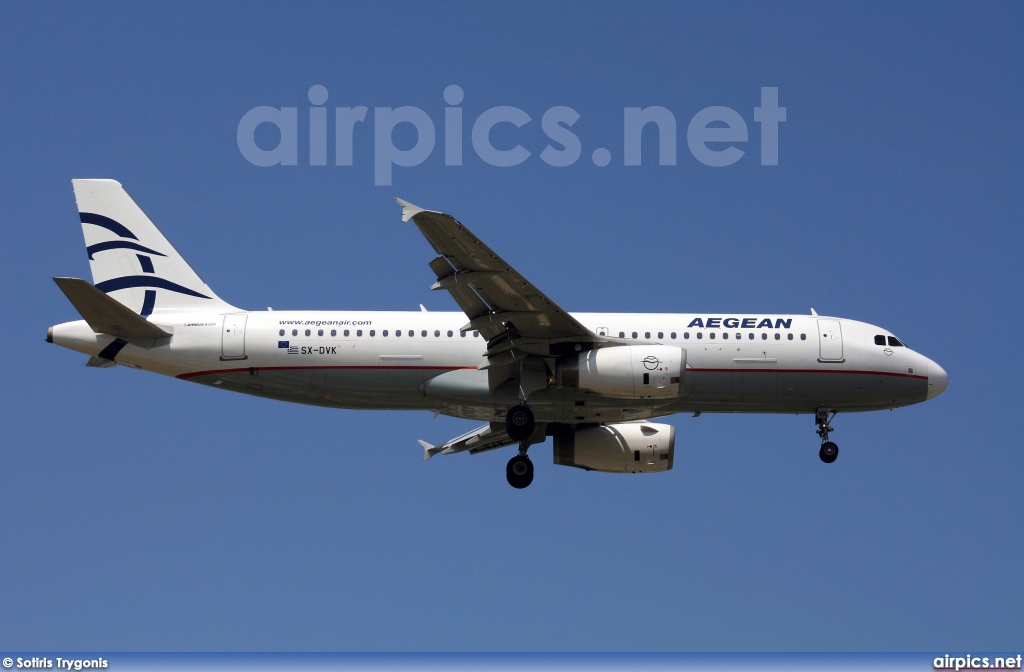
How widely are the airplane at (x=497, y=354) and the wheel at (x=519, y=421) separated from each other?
4cm

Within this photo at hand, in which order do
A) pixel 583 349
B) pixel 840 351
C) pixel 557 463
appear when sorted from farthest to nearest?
1. pixel 557 463
2. pixel 840 351
3. pixel 583 349

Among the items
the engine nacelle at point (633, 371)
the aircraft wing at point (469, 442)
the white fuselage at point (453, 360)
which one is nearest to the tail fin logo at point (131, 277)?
the white fuselage at point (453, 360)

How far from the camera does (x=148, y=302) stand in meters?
39.1

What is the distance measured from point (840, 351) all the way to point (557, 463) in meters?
8.66

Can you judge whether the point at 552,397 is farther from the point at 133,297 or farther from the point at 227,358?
the point at 133,297

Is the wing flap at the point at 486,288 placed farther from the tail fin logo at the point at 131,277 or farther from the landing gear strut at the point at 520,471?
the tail fin logo at the point at 131,277

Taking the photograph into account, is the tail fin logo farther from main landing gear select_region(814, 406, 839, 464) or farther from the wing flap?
main landing gear select_region(814, 406, 839, 464)

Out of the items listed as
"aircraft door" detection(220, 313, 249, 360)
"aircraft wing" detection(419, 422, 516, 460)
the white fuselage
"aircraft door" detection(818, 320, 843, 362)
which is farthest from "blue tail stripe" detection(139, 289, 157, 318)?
"aircraft door" detection(818, 320, 843, 362)

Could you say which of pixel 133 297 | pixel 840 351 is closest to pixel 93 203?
pixel 133 297

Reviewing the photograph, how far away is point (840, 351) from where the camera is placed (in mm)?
38375

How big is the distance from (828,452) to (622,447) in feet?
18.9

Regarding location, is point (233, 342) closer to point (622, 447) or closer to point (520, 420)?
point (520, 420)

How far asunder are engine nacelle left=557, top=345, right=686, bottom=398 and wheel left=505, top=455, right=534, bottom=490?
4181 mm

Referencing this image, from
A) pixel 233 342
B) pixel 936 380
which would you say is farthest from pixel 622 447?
pixel 233 342
